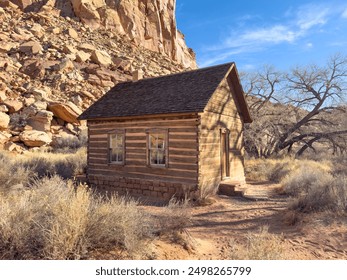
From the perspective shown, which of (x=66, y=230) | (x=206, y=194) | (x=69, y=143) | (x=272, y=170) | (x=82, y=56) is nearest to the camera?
(x=66, y=230)

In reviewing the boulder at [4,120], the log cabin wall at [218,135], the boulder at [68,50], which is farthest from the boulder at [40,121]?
the log cabin wall at [218,135]

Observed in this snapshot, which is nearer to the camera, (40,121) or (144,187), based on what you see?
(144,187)

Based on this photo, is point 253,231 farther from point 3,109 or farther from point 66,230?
point 3,109

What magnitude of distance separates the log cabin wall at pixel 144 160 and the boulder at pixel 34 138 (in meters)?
9.35

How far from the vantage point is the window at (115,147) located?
11.9 metres

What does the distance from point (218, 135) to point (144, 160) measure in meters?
3.35

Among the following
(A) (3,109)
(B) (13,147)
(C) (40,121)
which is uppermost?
(A) (3,109)

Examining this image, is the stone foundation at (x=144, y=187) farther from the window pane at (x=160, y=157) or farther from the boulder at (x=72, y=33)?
the boulder at (x=72, y=33)

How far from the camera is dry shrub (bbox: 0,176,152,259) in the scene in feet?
12.3

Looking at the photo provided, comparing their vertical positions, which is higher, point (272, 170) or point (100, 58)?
point (100, 58)

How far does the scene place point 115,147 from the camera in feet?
39.5

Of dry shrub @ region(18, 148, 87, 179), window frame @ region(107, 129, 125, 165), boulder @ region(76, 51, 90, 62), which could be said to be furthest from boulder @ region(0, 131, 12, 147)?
boulder @ region(76, 51, 90, 62)

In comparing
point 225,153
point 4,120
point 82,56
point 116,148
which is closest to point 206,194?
point 225,153

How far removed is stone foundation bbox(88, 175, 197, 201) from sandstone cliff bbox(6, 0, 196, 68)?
114 ft
